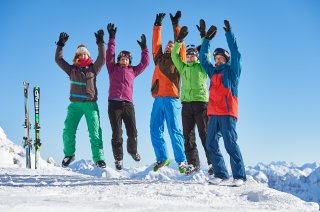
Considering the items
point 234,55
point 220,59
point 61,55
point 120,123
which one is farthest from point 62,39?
point 234,55

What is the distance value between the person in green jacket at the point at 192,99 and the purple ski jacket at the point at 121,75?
3.77 ft

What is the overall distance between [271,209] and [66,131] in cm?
637


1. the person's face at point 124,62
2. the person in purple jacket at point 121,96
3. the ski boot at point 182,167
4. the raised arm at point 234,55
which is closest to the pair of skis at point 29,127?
the person in purple jacket at point 121,96

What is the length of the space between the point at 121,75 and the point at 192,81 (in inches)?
73.2

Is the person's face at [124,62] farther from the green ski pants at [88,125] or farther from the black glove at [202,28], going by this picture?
the black glove at [202,28]

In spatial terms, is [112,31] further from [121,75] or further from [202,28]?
[202,28]

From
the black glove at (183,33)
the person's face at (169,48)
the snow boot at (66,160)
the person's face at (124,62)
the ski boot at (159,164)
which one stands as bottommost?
the ski boot at (159,164)

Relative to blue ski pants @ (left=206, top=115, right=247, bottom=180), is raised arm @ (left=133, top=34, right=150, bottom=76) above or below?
above

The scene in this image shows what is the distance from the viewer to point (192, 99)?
9727 millimetres

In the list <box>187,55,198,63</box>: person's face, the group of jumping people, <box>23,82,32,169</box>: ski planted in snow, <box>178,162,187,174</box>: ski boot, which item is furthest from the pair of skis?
<box>187,55,198,63</box>: person's face

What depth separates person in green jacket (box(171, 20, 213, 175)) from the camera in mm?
9695

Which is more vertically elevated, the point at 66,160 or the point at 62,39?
the point at 62,39

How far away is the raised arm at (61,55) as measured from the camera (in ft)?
34.2

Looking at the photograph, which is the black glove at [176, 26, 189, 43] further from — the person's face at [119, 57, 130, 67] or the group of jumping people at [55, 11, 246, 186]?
the person's face at [119, 57, 130, 67]
